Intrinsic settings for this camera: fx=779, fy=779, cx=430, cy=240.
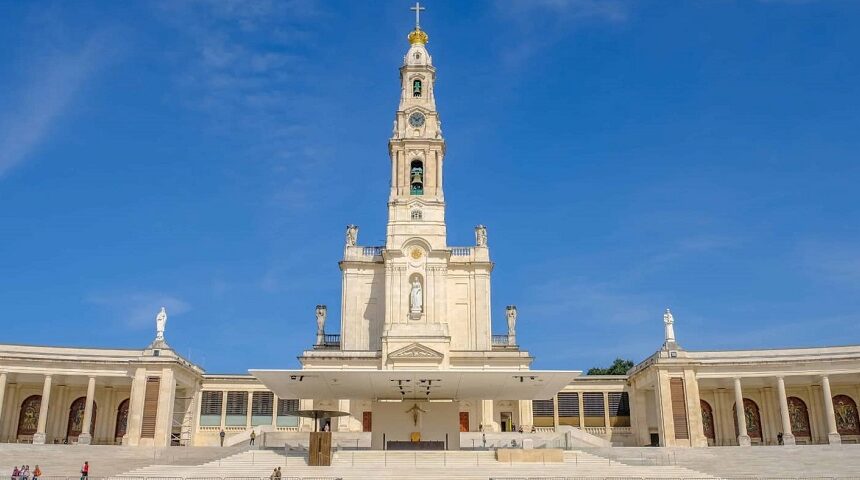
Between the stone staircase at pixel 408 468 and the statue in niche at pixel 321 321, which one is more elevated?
the statue in niche at pixel 321 321

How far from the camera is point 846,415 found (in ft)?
184

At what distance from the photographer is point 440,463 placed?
37656 millimetres

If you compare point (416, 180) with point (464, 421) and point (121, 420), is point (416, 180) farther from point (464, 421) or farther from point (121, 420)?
point (121, 420)

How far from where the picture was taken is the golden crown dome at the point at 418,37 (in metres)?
71.7

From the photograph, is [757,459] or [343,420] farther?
[343,420]

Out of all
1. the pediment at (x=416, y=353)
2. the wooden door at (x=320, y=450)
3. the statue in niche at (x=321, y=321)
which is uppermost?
the statue in niche at (x=321, y=321)

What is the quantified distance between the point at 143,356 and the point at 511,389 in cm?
2561

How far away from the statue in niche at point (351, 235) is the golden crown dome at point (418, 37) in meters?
18.5

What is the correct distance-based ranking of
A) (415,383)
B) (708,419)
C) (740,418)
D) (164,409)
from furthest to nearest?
(708,419), (740,418), (164,409), (415,383)

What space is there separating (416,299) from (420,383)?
21.0 m

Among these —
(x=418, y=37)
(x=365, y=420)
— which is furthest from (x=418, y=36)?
(x=365, y=420)

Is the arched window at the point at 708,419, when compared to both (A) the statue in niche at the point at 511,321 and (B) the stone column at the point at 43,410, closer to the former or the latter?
(A) the statue in niche at the point at 511,321

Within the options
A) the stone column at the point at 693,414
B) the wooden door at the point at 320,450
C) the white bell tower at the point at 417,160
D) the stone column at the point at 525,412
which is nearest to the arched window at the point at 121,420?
the white bell tower at the point at 417,160

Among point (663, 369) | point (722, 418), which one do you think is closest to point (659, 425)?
point (663, 369)
